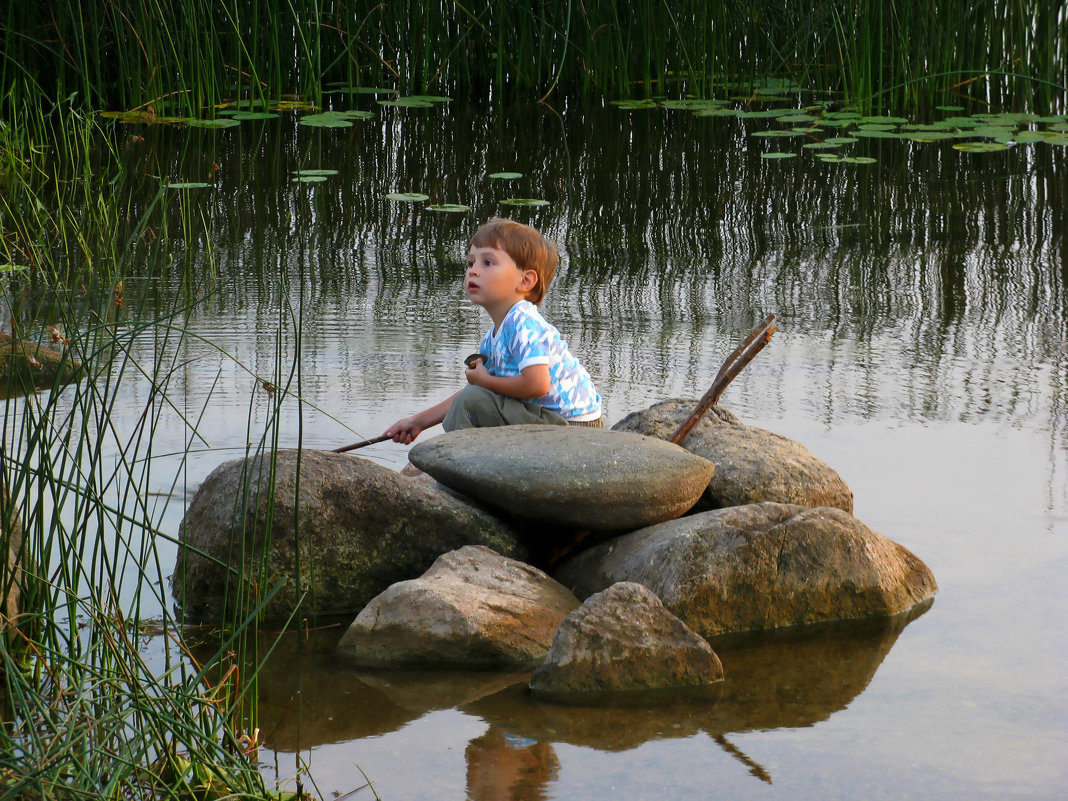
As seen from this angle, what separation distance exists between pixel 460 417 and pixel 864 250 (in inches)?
114

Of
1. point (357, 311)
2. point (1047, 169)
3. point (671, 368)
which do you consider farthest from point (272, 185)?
point (1047, 169)

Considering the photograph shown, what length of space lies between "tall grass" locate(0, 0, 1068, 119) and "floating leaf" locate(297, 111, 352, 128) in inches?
14.0

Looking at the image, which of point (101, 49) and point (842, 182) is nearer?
point (842, 182)

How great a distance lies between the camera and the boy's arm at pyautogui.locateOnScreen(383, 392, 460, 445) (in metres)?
3.46

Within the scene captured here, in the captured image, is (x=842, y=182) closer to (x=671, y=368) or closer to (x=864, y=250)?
(x=864, y=250)

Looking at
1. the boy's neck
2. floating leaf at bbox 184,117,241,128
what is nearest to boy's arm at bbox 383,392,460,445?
the boy's neck

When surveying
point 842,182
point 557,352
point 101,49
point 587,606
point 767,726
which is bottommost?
point 767,726

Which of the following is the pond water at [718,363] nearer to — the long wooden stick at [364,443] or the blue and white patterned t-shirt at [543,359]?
the long wooden stick at [364,443]

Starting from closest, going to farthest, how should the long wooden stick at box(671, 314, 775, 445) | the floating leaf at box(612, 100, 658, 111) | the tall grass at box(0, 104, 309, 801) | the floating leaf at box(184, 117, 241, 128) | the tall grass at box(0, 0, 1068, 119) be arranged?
the tall grass at box(0, 104, 309, 801), the long wooden stick at box(671, 314, 775, 445), the floating leaf at box(184, 117, 241, 128), the tall grass at box(0, 0, 1068, 119), the floating leaf at box(612, 100, 658, 111)

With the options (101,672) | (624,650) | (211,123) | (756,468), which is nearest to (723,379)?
(756,468)

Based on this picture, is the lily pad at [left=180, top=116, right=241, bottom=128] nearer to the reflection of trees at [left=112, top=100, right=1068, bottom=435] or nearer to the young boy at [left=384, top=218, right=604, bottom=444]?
the reflection of trees at [left=112, top=100, right=1068, bottom=435]

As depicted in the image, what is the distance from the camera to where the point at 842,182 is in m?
7.38

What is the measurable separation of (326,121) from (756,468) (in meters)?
5.82

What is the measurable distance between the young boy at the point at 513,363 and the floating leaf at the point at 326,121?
16.4 feet
